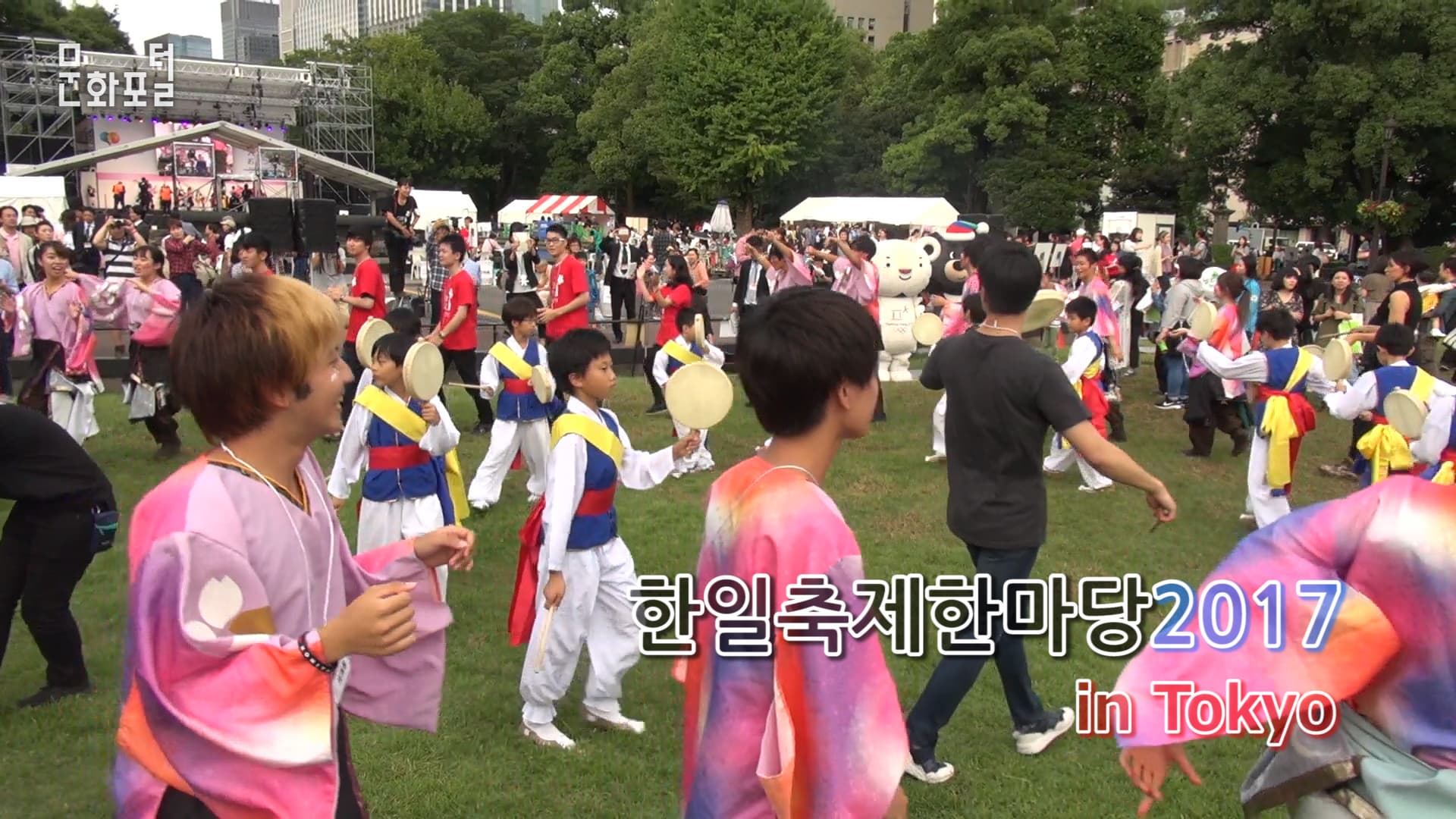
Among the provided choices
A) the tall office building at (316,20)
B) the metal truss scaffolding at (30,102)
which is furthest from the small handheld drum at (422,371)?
the tall office building at (316,20)

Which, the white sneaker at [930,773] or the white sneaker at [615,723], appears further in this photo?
the white sneaker at [615,723]

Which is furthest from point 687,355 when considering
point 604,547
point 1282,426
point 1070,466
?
point 604,547

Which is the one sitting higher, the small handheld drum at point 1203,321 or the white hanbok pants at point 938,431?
the small handheld drum at point 1203,321

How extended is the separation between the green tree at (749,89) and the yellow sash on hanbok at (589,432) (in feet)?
132

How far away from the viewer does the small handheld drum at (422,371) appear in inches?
201

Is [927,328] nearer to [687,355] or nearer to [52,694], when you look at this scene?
[687,355]

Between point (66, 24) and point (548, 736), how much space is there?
56.7 m

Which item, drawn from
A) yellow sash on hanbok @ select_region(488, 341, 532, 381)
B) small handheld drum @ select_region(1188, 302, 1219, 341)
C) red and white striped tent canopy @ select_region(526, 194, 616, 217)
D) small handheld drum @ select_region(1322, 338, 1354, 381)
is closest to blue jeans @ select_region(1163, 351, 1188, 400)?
small handheld drum @ select_region(1188, 302, 1219, 341)

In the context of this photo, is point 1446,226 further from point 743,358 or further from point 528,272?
point 743,358

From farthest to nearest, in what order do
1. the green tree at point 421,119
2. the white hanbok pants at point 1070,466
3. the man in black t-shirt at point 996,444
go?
the green tree at point 421,119 < the white hanbok pants at point 1070,466 < the man in black t-shirt at point 996,444

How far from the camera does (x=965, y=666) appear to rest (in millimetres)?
3955

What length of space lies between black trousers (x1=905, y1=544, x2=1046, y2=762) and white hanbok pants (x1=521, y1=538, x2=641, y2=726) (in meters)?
1.24

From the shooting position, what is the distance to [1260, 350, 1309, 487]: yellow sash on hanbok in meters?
6.89

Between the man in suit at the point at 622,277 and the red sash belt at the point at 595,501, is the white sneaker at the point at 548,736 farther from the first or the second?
the man in suit at the point at 622,277
